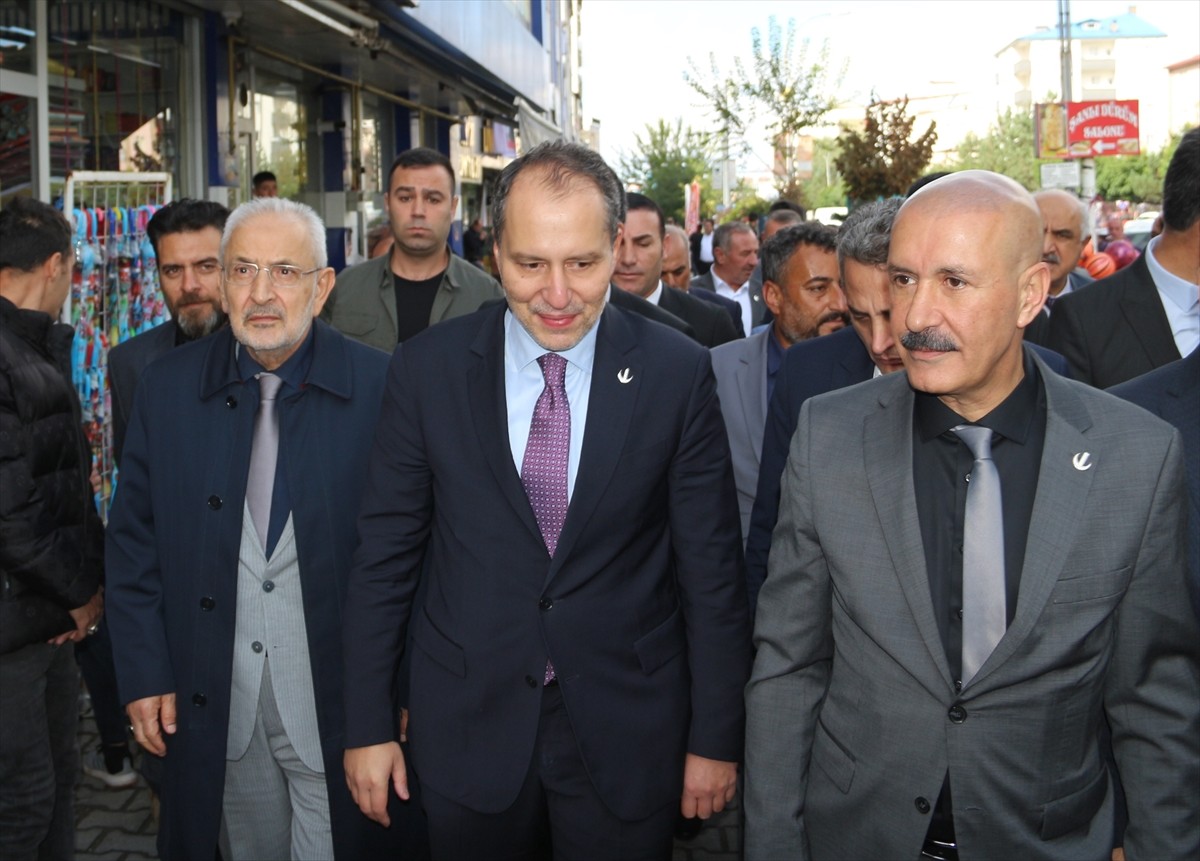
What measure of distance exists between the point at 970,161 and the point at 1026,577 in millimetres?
76409

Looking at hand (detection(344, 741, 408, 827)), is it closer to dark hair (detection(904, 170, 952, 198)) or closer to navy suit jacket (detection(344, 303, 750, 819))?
navy suit jacket (detection(344, 303, 750, 819))

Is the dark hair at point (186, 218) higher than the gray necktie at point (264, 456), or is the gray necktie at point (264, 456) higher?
the dark hair at point (186, 218)

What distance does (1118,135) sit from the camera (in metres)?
32.1

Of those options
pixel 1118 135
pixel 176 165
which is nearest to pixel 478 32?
pixel 176 165

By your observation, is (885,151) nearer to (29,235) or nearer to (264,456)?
(29,235)

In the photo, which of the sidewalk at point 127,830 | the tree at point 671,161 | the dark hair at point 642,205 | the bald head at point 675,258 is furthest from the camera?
the tree at point 671,161

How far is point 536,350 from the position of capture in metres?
2.98

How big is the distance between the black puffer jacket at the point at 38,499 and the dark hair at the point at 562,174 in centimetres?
174

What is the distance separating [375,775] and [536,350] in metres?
1.10

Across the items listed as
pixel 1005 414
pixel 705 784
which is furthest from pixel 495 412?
pixel 1005 414

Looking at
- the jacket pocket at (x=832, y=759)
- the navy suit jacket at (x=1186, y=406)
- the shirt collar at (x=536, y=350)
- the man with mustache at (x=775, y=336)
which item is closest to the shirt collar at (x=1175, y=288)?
the man with mustache at (x=775, y=336)

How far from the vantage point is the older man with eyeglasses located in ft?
10.7

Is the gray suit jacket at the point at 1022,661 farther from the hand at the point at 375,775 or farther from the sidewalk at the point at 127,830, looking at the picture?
the sidewalk at the point at 127,830

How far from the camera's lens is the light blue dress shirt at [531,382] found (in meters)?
2.94
